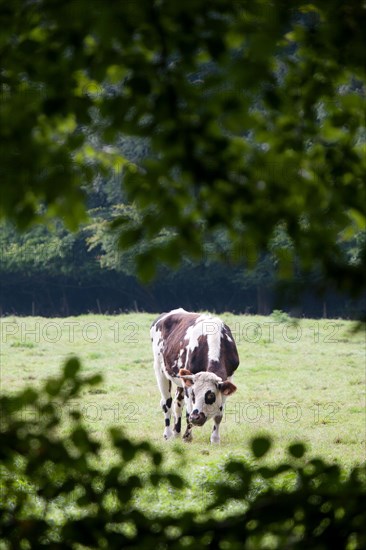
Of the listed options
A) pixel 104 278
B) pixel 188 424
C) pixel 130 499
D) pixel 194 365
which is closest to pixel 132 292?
pixel 104 278

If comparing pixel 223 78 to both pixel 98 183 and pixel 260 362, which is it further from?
pixel 98 183

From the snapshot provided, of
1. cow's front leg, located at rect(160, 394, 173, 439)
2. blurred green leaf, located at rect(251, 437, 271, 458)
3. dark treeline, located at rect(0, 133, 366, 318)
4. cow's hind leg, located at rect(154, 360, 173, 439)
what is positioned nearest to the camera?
blurred green leaf, located at rect(251, 437, 271, 458)

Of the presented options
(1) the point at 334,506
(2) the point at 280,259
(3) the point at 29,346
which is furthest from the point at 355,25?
(3) the point at 29,346

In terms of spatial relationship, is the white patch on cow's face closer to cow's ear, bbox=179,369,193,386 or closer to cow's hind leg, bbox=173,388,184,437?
cow's ear, bbox=179,369,193,386

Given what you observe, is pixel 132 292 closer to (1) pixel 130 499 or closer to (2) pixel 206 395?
(2) pixel 206 395

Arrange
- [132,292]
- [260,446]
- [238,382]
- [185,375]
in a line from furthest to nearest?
1. [132,292]
2. [238,382]
3. [185,375]
4. [260,446]

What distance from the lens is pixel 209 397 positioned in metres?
13.7

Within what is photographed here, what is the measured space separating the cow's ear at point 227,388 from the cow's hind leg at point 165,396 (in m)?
1.39

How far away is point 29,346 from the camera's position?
77.7ft

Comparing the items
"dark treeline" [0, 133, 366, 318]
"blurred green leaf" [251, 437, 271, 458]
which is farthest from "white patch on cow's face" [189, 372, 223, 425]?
"dark treeline" [0, 133, 366, 318]

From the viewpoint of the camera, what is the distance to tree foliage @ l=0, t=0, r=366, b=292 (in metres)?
2.70

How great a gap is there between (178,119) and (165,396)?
42.7ft

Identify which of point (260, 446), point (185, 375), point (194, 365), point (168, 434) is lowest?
point (168, 434)

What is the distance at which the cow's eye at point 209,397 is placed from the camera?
13.7 meters
